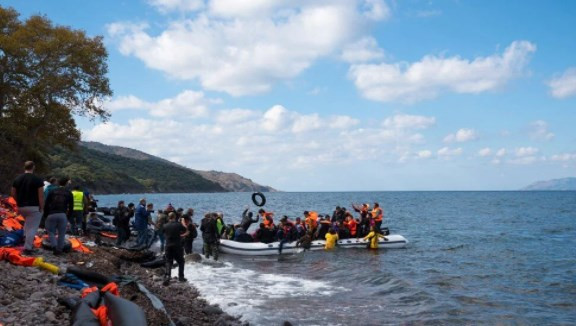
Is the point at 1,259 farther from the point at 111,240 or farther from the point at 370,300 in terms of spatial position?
the point at 111,240

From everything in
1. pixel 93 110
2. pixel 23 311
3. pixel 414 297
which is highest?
pixel 93 110

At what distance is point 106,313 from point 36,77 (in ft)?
83.1

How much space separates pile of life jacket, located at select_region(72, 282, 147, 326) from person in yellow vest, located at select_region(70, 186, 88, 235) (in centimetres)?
1130

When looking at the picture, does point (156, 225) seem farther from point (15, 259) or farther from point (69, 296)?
point (69, 296)

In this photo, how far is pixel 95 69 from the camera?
28094mm

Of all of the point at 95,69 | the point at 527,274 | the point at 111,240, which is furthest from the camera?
the point at 95,69

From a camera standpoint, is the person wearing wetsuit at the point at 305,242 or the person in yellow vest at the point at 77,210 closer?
the person in yellow vest at the point at 77,210

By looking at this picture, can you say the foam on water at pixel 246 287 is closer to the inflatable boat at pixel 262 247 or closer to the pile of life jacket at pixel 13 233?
the inflatable boat at pixel 262 247

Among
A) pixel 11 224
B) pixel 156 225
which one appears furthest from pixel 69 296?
pixel 156 225

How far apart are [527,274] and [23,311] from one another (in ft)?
56.7

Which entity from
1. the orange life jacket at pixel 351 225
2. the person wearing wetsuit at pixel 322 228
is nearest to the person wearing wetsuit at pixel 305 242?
the person wearing wetsuit at pixel 322 228

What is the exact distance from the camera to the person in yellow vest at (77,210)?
17.0 m

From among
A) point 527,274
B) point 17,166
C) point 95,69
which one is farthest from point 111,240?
point 527,274

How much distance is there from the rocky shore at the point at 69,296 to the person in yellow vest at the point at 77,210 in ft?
13.0
